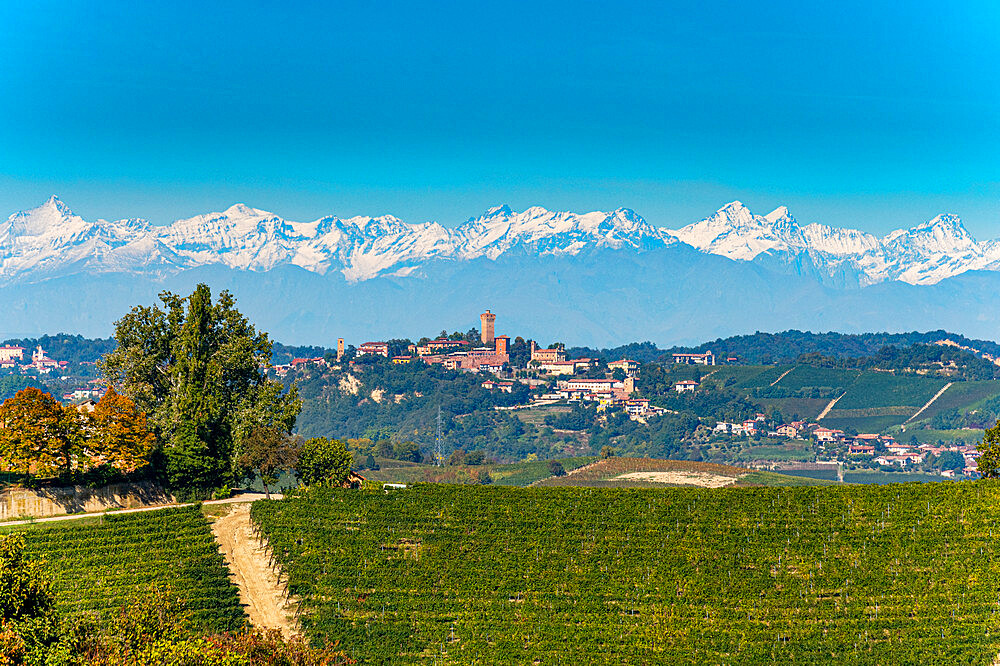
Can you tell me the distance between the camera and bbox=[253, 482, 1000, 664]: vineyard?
41.7 metres

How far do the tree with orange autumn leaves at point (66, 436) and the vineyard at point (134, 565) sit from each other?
358 cm

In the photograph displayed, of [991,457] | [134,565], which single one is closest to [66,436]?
[134,565]

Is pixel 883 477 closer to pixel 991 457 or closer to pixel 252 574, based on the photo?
pixel 991 457

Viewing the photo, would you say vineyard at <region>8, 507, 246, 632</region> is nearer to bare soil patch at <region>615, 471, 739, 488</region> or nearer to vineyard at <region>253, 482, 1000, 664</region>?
vineyard at <region>253, 482, 1000, 664</region>

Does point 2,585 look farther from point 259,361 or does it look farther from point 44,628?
point 259,361

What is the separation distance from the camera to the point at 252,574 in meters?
44.7

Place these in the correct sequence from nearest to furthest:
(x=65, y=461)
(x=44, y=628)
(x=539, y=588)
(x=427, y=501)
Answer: (x=44, y=628), (x=539, y=588), (x=65, y=461), (x=427, y=501)

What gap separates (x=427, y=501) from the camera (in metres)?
50.5

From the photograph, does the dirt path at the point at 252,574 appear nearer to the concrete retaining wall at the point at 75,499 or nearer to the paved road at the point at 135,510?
the paved road at the point at 135,510

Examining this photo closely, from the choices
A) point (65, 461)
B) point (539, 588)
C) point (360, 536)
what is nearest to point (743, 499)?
point (539, 588)

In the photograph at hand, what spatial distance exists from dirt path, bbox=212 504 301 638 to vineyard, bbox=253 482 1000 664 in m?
0.71

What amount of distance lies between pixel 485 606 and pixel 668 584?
7.64 m

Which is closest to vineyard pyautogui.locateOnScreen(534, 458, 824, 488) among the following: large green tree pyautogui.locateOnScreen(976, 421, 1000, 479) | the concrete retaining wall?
large green tree pyautogui.locateOnScreen(976, 421, 1000, 479)

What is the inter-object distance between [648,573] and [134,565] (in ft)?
68.5
